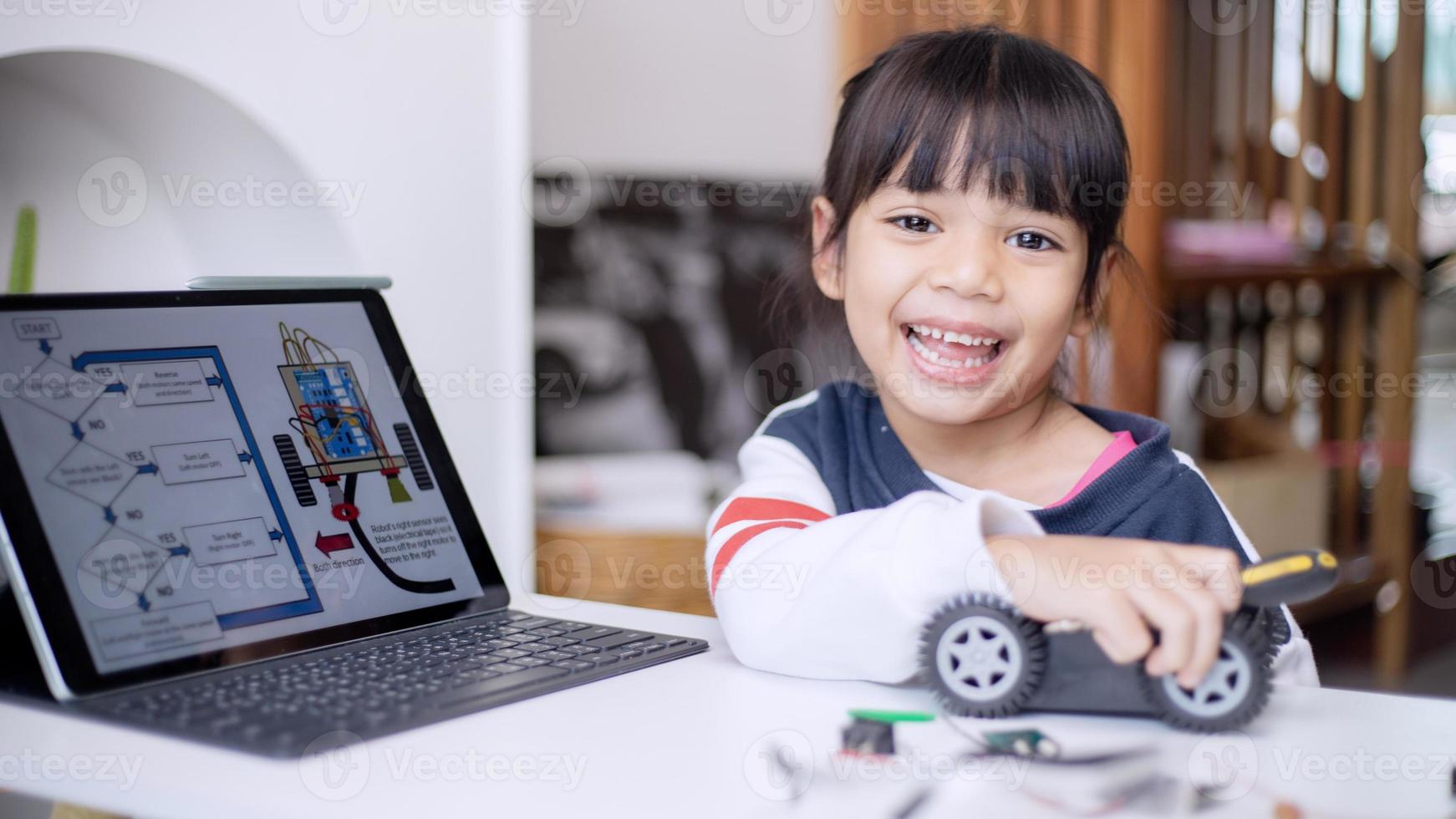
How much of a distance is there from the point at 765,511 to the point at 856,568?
0.63 feet

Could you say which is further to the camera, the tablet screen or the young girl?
the young girl

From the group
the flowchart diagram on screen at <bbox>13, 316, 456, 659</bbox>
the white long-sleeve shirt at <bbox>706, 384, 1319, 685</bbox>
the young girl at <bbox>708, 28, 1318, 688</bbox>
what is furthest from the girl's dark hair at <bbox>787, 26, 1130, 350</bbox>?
the flowchart diagram on screen at <bbox>13, 316, 456, 659</bbox>

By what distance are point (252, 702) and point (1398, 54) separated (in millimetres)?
2625

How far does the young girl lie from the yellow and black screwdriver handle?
0.62ft

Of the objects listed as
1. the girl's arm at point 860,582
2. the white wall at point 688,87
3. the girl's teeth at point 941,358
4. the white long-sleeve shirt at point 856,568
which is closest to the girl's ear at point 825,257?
the girl's teeth at point 941,358

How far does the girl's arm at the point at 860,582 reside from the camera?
0.68 metres

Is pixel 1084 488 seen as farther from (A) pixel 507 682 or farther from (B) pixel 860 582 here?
(A) pixel 507 682

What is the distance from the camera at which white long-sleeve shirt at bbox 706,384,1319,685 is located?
0.69m

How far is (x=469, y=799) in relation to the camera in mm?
538

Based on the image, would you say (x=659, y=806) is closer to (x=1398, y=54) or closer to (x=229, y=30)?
(x=229, y=30)

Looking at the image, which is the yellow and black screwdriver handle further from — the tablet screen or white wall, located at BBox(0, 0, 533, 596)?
white wall, located at BBox(0, 0, 533, 596)

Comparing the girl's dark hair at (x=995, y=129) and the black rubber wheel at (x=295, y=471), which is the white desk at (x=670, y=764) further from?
the girl's dark hair at (x=995, y=129)

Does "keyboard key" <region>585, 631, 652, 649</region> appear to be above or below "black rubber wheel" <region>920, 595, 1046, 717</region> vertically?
below

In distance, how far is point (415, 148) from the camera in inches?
57.9
